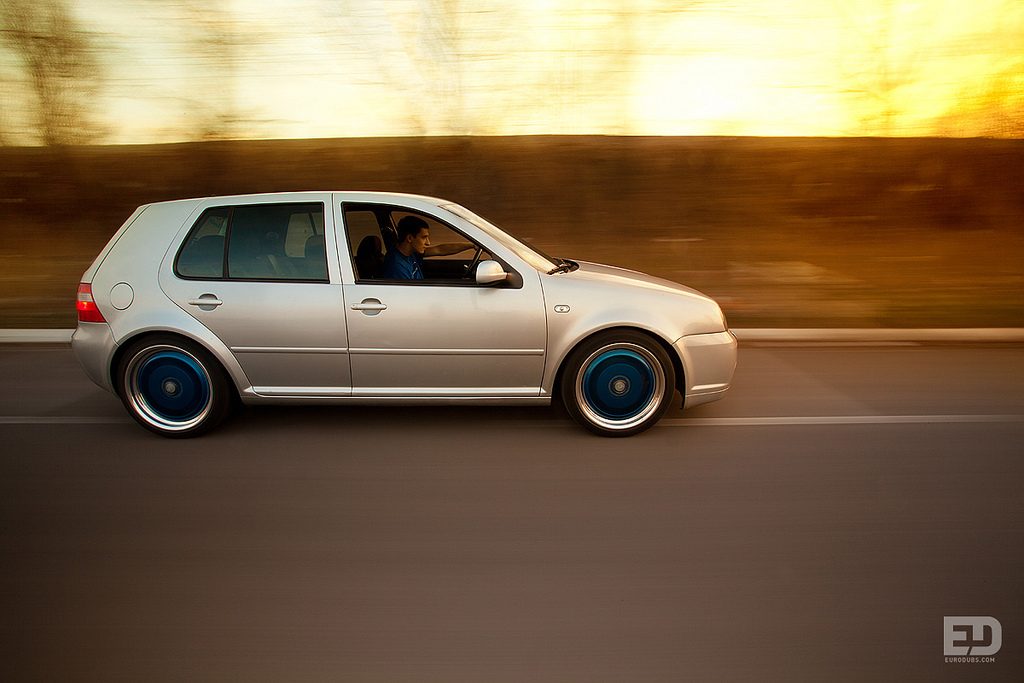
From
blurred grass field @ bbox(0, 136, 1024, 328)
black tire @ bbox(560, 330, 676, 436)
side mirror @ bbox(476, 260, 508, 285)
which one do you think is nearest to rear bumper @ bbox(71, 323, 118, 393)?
side mirror @ bbox(476, 260, 508, 285)

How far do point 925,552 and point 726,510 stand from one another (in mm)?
872

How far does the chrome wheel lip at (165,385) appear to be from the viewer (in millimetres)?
5062

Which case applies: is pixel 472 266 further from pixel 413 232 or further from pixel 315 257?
pixel 315 257

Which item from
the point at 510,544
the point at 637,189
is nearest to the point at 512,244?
the point at 510,544

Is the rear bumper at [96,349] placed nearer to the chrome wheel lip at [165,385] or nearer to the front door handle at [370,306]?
the chrome wheel lip at [165,385]

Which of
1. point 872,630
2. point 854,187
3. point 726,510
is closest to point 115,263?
→ point 726,510

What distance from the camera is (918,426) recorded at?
5227 mm

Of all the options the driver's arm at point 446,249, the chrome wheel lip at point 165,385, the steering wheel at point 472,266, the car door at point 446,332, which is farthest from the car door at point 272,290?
the driver's arm at point 446,249

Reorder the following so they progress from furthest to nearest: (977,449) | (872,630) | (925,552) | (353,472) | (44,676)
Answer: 1. (977,449)
2. (353,472)
3. (925,552)
4. (872,630)
5. (44,676)

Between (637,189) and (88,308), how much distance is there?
12.6 m

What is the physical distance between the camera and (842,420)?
5.36m

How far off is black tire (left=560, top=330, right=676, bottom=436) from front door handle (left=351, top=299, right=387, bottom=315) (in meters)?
1.18

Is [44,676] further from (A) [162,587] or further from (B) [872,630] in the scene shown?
(B) [872,630]

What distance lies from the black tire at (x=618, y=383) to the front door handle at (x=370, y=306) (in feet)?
3.88
